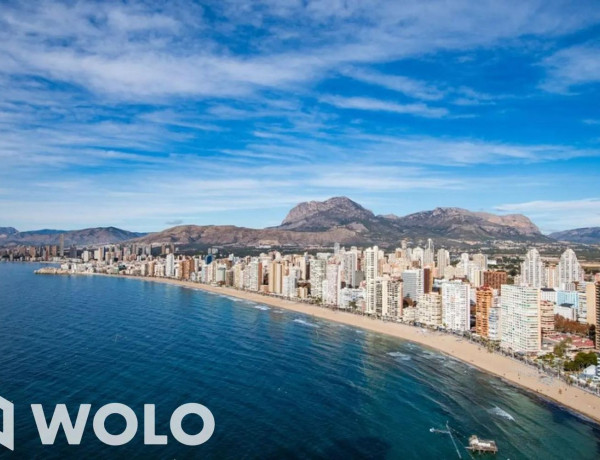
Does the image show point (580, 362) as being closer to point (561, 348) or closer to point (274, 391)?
point (561, 348)

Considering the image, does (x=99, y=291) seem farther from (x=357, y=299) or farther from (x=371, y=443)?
(x=371, y=443)

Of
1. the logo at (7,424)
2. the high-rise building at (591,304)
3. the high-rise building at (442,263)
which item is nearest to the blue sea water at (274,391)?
the logo at (7,424)

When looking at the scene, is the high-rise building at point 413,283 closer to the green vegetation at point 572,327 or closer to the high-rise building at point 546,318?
the green vegetation at point 572,327

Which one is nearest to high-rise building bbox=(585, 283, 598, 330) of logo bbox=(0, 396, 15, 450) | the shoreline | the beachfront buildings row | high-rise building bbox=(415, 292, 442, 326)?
the beachfront buildings row

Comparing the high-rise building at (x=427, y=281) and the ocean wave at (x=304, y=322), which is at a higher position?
the high-rise building at (x=427, y=281)

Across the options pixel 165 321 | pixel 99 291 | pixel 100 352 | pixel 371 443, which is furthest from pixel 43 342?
pixel 99 291
